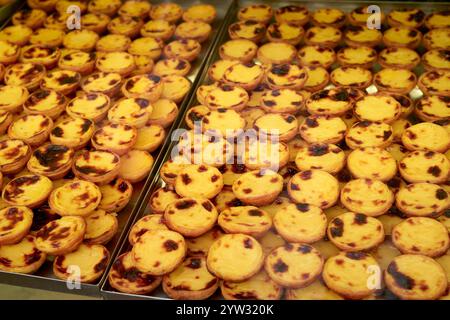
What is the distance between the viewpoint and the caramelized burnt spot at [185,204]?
282 centimetres

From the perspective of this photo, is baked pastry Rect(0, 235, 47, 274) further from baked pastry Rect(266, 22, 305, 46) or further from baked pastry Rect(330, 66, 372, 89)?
baked pastry Rect(266, 22, 305, 46)

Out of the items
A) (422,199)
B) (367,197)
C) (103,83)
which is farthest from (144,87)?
(422,199)

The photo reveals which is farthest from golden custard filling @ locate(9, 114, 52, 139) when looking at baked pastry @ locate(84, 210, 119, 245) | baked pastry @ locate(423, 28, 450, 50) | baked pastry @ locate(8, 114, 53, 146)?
baked pastry @ locate(423, 28, 450, 50)

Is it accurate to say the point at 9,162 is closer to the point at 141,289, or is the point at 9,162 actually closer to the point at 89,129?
the point at 89,129

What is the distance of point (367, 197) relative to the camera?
2840mm

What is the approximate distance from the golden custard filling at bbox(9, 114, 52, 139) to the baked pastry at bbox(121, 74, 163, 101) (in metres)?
0.59

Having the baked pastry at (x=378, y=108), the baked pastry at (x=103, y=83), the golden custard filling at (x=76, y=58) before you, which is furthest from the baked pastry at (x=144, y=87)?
the baked pastry at (x=378, y=108)

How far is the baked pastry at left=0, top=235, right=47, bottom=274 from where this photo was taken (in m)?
2.70

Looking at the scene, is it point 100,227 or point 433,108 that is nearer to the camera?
point 100,227

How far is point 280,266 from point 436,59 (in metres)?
2.20

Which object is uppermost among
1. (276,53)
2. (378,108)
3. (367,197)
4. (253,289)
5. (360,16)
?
(360,16)

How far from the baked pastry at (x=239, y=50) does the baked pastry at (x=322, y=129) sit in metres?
0.89

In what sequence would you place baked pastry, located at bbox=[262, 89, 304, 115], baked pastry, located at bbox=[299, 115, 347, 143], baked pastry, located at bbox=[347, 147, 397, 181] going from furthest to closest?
baked pastry, located at bbox=[262, 89, 304, 115] → baked pastry, located at bbox=[299, 115, 347, 143] → baked pastry, located at bbox=[347, 147, 397, 181]

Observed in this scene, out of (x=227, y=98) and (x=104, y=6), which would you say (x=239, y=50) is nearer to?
(x=227, y=98)
